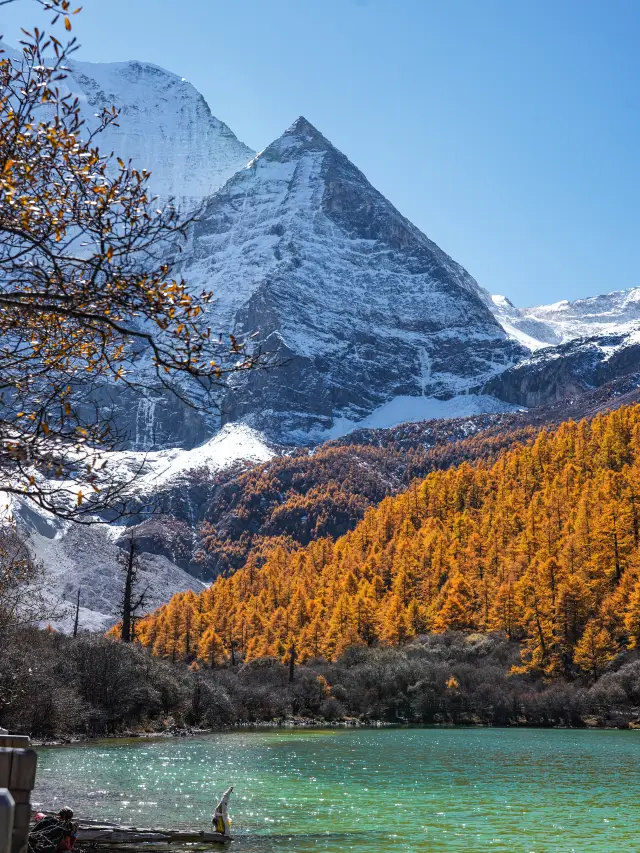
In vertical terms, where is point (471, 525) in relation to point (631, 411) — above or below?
below

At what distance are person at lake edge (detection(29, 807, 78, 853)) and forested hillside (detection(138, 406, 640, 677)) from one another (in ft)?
220

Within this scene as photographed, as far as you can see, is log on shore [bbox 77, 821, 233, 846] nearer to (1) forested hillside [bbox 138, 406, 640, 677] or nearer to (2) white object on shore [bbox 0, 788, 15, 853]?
(2) white object on shore [bbox 0, 788, 15, 853]

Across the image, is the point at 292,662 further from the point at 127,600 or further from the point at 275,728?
the point at 127,600

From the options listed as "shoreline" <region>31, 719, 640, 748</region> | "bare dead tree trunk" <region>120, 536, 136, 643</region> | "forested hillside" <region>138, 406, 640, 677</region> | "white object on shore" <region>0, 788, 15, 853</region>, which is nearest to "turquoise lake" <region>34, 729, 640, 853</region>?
"shoreline" <region>31, 719, 640, 748</region>

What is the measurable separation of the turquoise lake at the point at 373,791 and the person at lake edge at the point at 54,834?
5501 millimetres

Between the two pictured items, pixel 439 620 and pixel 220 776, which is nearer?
pixel 220 776

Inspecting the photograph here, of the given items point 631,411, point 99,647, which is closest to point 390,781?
point 99,647

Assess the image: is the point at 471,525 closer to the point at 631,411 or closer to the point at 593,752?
the point at 631,411

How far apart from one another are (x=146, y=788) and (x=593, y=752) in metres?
26.0

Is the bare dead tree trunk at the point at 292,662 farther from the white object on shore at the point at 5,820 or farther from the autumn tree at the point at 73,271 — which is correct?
the white object on shore at the point at 5,820

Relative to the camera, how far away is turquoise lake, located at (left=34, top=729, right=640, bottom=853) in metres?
21.7

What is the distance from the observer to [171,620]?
382 ft

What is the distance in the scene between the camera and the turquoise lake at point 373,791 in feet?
71.1

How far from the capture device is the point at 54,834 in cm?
1530
